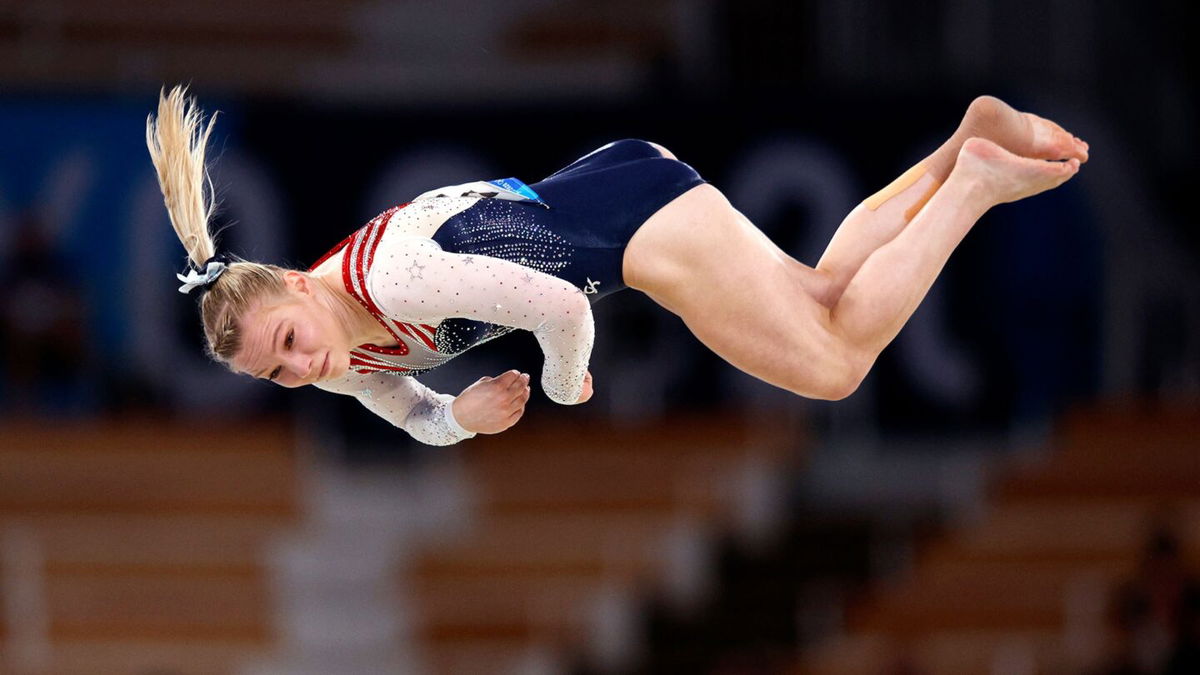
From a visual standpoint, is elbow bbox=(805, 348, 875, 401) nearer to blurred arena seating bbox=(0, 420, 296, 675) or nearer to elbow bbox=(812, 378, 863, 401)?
elbow bbox=(812, 378, 863, 401)

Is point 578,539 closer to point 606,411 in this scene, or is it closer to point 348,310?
point 606,411

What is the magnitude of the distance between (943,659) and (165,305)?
4627mm

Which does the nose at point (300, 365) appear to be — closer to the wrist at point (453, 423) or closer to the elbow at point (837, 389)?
the wrist at point (453, 423)

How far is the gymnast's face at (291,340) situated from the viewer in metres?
4.16

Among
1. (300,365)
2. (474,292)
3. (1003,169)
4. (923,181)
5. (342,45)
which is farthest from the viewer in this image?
(342,45)

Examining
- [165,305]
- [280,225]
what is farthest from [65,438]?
[280,225]

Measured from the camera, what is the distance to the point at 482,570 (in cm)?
916

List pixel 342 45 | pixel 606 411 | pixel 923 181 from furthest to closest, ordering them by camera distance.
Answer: pixel 342 45 → pixel 606 411 → pixel 923 181

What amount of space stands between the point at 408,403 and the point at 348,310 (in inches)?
18.0

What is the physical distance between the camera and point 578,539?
30.2 feet

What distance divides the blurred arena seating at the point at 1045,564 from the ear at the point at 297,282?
15.1ft

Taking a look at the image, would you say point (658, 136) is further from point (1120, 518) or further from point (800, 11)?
point (1120, 518)

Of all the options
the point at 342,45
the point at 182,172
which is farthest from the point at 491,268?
the point at 342,45

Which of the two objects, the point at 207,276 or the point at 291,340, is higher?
the point at 207,276
